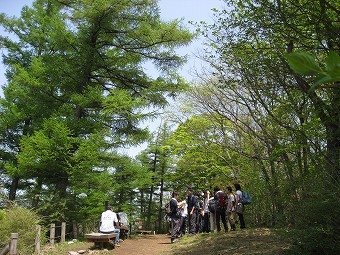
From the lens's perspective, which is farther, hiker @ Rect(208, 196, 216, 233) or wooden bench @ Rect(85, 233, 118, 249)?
hiker @ Rect(208, 196, 216, 233)

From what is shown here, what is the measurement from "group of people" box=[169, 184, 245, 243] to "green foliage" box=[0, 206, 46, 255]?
4188 millimetres

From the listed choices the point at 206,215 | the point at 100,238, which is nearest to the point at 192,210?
the point at 206,215

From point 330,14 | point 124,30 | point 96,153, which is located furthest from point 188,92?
point 330,14

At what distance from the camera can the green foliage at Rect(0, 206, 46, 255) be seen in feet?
28.8

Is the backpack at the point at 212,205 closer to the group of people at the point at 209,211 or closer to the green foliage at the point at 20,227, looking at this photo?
the group of people at the point at 209,211

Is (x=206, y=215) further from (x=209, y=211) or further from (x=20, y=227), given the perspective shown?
(x=20, y=227)

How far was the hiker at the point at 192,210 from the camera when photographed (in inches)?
488

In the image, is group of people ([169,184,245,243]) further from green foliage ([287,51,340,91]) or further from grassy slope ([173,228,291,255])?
green foliage ([287,51,340,91])

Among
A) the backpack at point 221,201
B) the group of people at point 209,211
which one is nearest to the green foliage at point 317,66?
the group of people at point 209,211

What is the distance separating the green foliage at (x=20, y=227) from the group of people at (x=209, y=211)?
419cm

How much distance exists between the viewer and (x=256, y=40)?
26.5ft

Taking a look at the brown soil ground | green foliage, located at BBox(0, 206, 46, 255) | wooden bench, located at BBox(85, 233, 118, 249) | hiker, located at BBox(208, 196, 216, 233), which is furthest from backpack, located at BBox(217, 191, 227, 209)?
green foliage, located at BBox(0, 206, 46, 255)

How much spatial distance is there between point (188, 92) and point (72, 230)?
7917 mm

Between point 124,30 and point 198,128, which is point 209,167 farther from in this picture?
point 124,30
